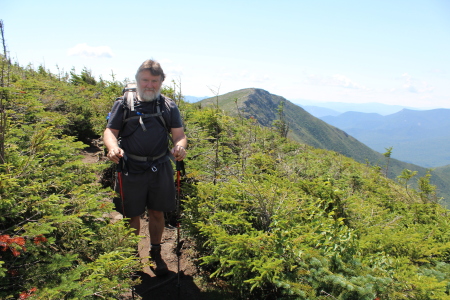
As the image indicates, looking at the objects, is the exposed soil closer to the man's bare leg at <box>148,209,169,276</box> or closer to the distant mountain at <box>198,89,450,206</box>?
the man's bare leg at <box>148,209,169,276</box>

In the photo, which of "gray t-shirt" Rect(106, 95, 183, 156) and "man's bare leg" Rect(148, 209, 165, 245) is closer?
"gray t-shirt" Rect(106, 95, 183, 156)

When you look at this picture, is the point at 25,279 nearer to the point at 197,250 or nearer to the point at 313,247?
the point at 197,250

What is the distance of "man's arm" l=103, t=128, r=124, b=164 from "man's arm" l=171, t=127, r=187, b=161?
643 mm

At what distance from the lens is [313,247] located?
2.77 m

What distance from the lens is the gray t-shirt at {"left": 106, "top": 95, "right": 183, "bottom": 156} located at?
130 inches

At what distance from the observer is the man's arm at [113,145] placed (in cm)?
301

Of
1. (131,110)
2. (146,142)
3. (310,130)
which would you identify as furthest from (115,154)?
(310,130)

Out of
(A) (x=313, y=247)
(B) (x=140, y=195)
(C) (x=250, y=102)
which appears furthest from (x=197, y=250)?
(C) (x=250, y=102)

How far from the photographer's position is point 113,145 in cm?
313

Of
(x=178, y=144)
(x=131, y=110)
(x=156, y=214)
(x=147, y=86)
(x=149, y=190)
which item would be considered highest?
(x=147, y=86)

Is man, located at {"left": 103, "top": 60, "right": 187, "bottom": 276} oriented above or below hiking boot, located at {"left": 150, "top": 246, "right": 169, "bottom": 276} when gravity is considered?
above

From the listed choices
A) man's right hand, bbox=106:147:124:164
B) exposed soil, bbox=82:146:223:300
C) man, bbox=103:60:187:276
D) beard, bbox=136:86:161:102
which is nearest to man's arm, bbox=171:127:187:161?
man, bbox=103:60:187:276

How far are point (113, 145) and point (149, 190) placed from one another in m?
0.82

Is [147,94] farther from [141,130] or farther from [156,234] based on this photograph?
[156,234]
